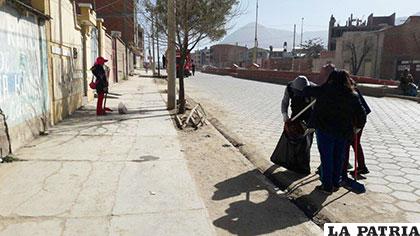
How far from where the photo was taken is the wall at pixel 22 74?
18.1ft

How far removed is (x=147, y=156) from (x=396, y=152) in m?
4.69

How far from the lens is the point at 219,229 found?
3.51 metres

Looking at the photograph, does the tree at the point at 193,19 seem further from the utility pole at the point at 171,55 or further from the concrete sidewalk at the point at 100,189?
the concrete sidewalk at the point at 100,189

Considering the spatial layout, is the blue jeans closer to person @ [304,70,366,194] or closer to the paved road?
person @ [304,70,366,194]

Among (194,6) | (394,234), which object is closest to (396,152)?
(394,234)

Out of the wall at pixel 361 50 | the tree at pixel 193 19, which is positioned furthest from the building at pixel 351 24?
the tree at pixel 193 19

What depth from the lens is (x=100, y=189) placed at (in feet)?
14.3

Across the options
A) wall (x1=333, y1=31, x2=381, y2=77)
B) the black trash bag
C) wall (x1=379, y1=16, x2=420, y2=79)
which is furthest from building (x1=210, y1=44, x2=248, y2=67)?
the black trash bag

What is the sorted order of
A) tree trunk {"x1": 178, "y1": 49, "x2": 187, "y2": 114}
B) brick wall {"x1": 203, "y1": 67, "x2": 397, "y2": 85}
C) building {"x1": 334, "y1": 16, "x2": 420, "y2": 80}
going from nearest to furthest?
tree trunk {"x1": 178, "y1": 49, "x2": 187, "y2": 114}, brick wall {"x1": 203, "y1": 67, "x2": 397, "y2": 85}, building {"x1": 334, "y1": 16, "x2": 420, "y2": 80}

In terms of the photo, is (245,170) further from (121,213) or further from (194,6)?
(194,6)

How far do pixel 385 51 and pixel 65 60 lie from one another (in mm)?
34655

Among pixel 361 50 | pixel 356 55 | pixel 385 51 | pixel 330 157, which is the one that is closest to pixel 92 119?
pixel 330 157

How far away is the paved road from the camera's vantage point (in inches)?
182

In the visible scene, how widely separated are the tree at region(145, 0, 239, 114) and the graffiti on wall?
472 centimetres
